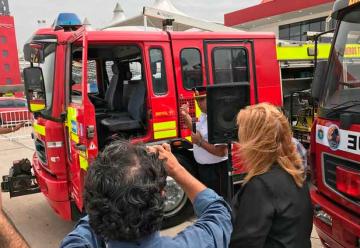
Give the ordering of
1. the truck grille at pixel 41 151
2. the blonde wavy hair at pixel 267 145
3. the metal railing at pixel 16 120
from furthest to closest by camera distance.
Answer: the metal railing at pixel 16 120 < the truck grille at pixel 41 151 < the blonde wavy hair at pixel 267 145

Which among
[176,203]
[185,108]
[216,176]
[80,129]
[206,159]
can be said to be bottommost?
[176,203]

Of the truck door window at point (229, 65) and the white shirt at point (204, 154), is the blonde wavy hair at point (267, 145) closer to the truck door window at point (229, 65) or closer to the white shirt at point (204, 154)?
the white shirt at point (204, 154)

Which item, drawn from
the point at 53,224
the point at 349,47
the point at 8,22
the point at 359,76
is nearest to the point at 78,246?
the point at 359,76

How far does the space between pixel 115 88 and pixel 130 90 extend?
0.44 m

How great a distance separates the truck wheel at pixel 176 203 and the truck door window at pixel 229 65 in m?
1.09

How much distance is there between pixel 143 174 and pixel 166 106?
3590 millimetres

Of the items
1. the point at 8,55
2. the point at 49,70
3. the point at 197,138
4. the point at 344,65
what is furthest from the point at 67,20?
the point at 8,55

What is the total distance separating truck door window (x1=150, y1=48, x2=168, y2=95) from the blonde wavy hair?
2734 millimetres

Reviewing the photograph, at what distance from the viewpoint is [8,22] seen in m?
48.8

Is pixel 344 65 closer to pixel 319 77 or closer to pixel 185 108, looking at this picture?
pixel 319 77

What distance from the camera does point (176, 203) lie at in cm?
484

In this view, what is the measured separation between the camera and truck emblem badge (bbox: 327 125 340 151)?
298cm

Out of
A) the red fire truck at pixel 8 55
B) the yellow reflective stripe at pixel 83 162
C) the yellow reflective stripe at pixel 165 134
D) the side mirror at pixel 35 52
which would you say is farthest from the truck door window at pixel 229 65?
the red fire truck at pixel 8 55

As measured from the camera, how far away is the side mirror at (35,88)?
4.71 meters
